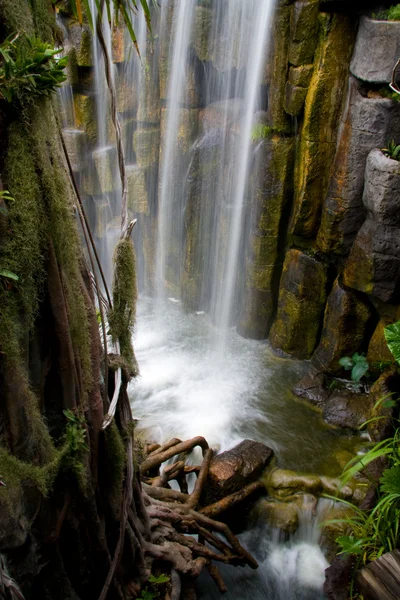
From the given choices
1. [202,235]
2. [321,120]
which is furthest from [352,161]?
[202,235]

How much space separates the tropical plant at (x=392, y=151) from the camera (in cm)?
539

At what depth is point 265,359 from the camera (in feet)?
24.9

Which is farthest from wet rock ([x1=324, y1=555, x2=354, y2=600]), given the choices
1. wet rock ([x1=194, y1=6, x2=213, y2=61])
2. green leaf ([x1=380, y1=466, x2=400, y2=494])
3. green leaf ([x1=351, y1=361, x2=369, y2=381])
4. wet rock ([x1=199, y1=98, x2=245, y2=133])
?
wet rock ([x1=194, y1=6, x2=213, y2=61])

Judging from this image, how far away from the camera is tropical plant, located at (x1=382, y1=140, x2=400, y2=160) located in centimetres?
539

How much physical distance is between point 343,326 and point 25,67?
554cm

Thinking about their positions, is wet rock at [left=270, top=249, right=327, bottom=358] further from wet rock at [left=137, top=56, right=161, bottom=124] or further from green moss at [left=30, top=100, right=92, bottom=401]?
green moss at [left=30, top=100, right=92, bottom=401]

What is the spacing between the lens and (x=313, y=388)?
21.9 feet

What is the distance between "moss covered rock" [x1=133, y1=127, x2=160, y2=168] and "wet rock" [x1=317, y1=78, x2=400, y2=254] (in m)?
3.99

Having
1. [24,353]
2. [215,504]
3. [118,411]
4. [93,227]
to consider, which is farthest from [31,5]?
[93,227]

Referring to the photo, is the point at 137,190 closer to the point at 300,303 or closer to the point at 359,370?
the point at 300,303

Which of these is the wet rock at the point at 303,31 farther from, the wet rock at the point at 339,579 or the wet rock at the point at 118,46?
the wet rock at the point at 339,579

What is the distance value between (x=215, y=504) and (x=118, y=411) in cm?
248

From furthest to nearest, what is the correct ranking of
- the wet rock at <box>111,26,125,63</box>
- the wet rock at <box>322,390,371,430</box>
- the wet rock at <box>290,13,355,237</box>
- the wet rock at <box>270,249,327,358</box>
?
the wet rock at <box>111,26,125,63</box> → the wet rock at <box>270,249,327,358</box> → the wet rock at <box>322,390,371,430</box> → the wet rock at <box>290,13,355,237</box>

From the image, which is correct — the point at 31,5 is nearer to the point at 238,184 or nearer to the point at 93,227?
the point at 238,184
